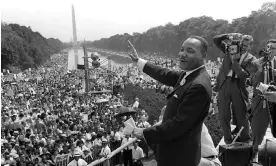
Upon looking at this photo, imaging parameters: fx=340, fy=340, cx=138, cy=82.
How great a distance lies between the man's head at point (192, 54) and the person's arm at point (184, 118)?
0.24m

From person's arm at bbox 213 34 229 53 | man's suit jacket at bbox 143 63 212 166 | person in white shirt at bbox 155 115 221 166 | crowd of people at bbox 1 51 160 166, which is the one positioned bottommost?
crowd of people at bbox 1 51 160 166

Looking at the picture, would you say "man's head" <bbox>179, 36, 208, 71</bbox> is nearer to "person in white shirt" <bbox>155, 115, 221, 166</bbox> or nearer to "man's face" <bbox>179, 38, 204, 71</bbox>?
"man's face" <bbox>179, 38, 204, 71</bbox>

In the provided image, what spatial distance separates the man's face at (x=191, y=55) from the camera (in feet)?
8.29

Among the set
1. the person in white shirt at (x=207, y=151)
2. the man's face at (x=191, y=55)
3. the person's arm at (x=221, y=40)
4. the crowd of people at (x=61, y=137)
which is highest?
the person's arm at (x=221, y=40)

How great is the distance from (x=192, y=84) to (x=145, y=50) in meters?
113

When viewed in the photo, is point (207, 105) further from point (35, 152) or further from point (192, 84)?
point (35, 152)

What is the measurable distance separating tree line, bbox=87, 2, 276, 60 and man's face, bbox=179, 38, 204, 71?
1124 inches

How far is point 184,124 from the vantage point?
2.32 meters

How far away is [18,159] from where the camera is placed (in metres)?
8.13

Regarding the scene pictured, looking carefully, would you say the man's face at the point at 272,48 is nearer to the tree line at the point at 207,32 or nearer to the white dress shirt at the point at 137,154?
the white dress shirt at the point at 137,154

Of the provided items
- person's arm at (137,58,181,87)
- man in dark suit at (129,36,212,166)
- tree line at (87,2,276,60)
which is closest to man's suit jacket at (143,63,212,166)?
man in dark suit at (129,36,212,166)

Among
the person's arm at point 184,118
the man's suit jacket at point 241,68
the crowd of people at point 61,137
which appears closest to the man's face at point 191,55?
the person's arm at point 184,118

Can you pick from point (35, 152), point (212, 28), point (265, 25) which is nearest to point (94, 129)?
point (35, 152)

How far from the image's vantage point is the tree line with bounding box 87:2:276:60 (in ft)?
161
